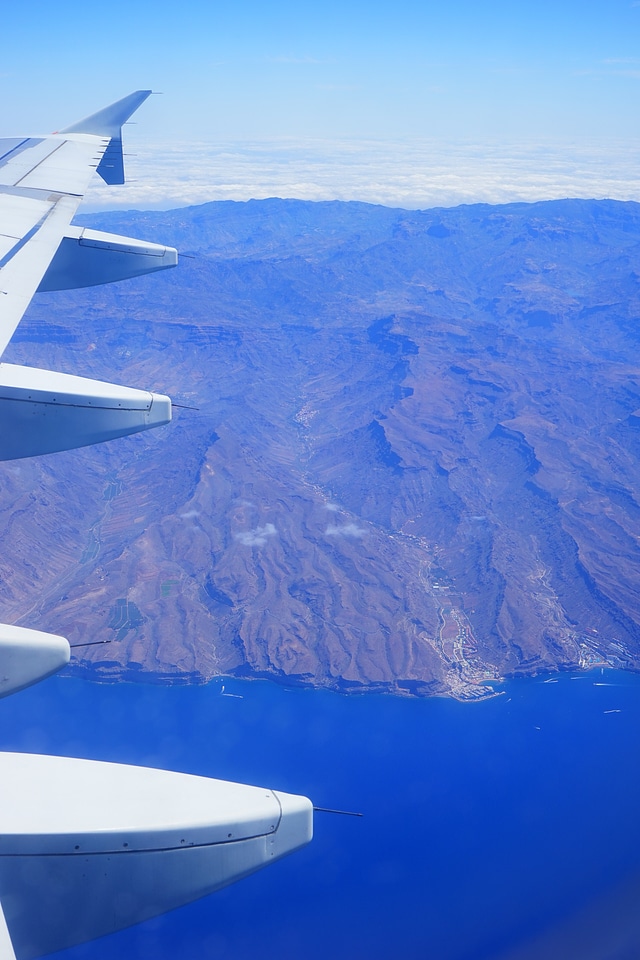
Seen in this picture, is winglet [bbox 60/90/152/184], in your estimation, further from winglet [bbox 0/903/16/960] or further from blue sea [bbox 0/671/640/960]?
blue sea [bbox 0/671/640/960]

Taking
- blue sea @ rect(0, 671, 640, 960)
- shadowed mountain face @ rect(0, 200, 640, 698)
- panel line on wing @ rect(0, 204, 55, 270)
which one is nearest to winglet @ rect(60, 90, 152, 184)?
panel line on wing @ rect(0, 204, 55, 270)

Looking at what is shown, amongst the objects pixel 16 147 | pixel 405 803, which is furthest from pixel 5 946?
pixel 405 803

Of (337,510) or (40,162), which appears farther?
(337,510)

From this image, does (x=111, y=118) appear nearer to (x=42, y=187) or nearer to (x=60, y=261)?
(x=42, y=187)

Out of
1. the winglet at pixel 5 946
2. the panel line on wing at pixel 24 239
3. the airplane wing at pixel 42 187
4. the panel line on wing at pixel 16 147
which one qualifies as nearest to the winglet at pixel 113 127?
the airplane wing at pixel 42 187

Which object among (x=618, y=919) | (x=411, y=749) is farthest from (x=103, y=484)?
(x=618, y=919)

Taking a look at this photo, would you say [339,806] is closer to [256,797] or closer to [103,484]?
[256,797]
